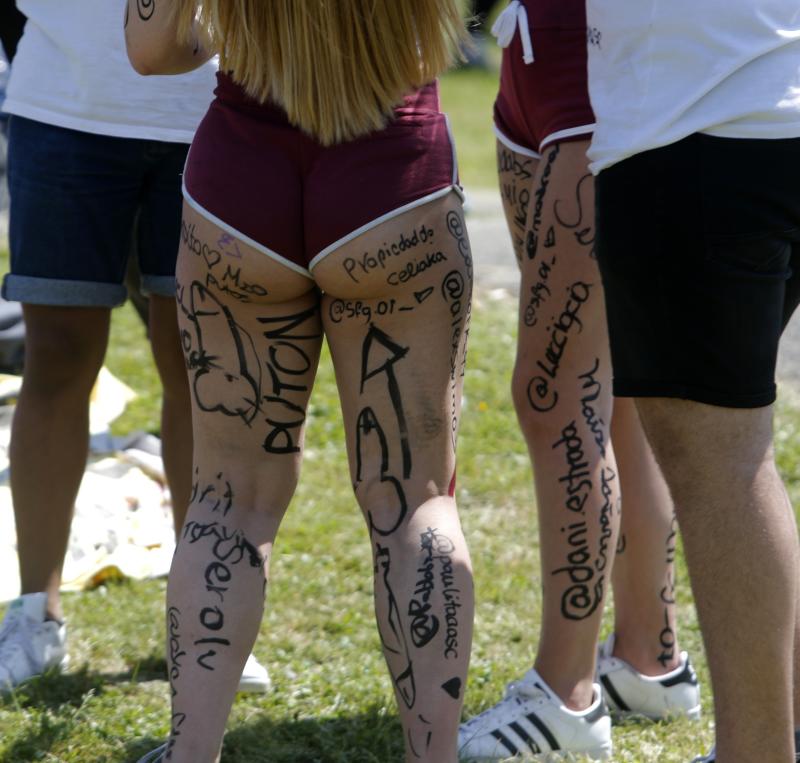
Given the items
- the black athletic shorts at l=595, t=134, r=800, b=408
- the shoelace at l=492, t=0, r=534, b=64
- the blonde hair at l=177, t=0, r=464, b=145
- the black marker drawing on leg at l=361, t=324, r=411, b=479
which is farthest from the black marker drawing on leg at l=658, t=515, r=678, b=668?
the blonde hair at l=177, t=0, r=464, b=145

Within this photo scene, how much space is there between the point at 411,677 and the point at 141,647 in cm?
121

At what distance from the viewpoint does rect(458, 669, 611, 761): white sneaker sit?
2.61m

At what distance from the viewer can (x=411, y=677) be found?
7.07 feet

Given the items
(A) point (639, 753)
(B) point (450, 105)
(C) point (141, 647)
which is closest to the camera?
(A) point (639, 753)

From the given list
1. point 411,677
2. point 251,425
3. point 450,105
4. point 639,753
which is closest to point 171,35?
point 251,425

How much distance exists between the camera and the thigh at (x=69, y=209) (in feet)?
8.91

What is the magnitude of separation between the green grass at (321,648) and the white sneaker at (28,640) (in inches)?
1.9

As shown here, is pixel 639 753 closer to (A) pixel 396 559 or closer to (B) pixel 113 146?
(A) pixel 396 559

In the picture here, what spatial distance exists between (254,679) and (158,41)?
153 centimetres

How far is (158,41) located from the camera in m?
2.04

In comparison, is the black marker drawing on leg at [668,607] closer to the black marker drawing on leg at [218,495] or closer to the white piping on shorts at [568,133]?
the white piping on shorts at [568,133]

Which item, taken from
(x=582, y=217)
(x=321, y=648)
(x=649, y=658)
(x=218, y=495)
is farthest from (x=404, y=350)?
(x=321, y=648)

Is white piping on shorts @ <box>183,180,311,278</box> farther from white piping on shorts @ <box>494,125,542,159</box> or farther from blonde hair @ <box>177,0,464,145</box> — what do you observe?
white piping on shorts @ <box>494,125,542,159</box>

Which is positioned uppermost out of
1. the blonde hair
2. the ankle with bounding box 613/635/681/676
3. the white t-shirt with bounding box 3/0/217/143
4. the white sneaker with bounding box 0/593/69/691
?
the white t-shirt with bounding box 3/0/217/143
